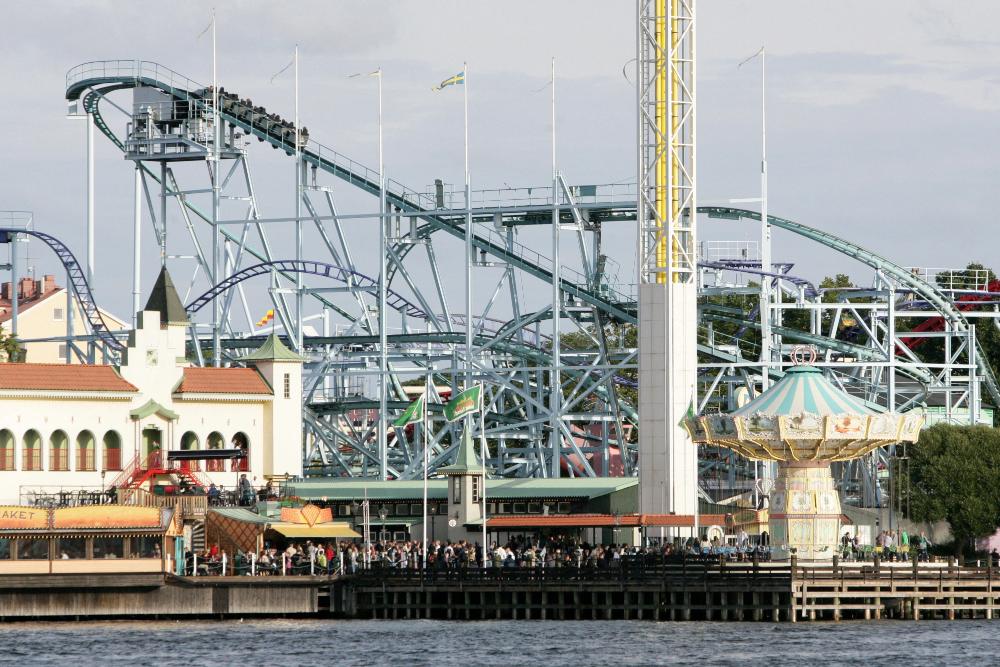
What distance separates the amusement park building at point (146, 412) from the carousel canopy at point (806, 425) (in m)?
20.5

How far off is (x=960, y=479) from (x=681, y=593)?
1102 inches

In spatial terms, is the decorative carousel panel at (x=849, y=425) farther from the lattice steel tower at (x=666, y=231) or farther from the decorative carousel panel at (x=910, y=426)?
the lattice steel tower at (x=666, y=231)

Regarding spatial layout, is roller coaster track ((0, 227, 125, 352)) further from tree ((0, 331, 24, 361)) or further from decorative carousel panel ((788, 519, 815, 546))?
decorative carousel panel ((788, 519, 815, 546))

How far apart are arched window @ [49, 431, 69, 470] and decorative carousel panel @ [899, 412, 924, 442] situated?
92.6 feet

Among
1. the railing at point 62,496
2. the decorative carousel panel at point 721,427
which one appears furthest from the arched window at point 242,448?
the decorative carousel panel at point 721,427

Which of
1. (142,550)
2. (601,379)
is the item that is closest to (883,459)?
(601,379)

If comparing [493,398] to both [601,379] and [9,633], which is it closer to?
[601,379]

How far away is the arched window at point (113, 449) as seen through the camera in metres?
79.7

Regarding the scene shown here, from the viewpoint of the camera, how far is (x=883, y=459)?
94.4m

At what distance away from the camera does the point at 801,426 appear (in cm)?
6712

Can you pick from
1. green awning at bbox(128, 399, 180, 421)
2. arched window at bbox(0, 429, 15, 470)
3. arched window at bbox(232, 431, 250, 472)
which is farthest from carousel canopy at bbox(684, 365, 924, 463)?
arched window at bbox(0, 429, 15, 470)

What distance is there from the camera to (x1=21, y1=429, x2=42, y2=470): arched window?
77.5 meters

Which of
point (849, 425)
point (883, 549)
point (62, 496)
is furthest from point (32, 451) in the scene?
point (883, 549)

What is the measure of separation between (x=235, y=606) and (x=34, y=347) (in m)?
66.2
